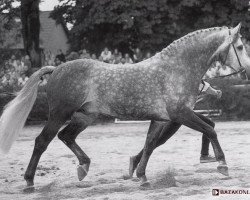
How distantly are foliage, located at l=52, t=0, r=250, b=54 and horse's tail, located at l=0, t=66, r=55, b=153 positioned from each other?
1847 cm

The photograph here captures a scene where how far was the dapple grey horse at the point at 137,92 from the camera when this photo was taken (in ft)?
23.6

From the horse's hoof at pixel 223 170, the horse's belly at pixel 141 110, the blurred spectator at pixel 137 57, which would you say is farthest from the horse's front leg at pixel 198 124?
the blurred spectator at pixel 137 57

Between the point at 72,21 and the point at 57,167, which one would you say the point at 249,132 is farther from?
the point at 72,21

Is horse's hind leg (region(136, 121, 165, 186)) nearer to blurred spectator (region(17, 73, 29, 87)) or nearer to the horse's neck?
the horse's neck

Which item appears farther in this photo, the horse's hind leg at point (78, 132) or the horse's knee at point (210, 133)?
the horse's hind leg at point (78, 132)

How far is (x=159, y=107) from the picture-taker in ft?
23.4

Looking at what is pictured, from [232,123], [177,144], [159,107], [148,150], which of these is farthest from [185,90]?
[232,123]

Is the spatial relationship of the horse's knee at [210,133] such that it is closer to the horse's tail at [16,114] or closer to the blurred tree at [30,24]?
the horse's tail at [16,114]

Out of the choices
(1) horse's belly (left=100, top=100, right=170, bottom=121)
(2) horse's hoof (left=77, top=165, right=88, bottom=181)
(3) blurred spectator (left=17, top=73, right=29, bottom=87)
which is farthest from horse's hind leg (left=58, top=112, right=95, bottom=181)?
(3) blurred spectator (left=17, top=73, right=29, bottom=87)

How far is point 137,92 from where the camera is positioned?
7172mm

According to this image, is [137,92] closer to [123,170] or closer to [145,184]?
[145,184]

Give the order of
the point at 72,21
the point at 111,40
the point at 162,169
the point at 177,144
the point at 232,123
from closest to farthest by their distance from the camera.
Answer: the point at 162,169
the point at 177,144
the point at 232,123
the point at 111,40
the point at 72,21

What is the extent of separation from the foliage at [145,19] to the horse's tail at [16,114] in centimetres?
1847

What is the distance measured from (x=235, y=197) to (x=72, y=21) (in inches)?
972
